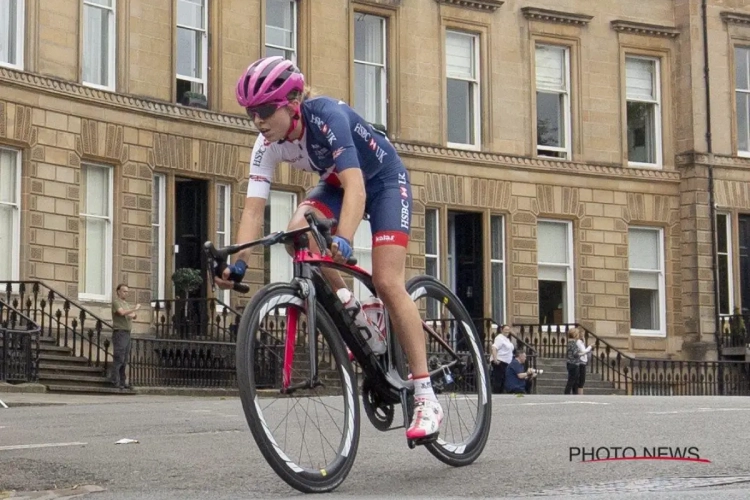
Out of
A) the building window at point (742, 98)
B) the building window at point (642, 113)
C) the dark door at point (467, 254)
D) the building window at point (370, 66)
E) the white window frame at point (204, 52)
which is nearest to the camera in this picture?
the white window frame at point (204, 52)

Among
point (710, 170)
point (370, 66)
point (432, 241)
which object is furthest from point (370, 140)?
point (710, 170)

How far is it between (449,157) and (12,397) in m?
17.3

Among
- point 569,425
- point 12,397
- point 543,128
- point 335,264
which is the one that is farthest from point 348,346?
point 543,128

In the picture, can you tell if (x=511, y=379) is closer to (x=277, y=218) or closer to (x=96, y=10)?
(x=277, y=218)

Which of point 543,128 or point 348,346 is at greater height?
point 543,128

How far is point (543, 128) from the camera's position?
1610 inches

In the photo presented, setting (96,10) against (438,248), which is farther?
(438,248)

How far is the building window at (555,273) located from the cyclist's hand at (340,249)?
3256 centimetres

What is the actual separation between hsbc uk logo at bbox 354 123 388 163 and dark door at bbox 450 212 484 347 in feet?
100

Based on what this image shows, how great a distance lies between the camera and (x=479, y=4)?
39.4 metres

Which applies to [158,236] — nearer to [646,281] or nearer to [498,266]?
[498,266]

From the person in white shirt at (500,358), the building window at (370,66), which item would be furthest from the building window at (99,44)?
the person in white shirt at (500,358)

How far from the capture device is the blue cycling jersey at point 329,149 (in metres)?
8.28

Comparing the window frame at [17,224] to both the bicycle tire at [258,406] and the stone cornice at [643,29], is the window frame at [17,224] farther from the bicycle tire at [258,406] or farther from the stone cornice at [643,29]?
the bicycle tire at [258,406]
